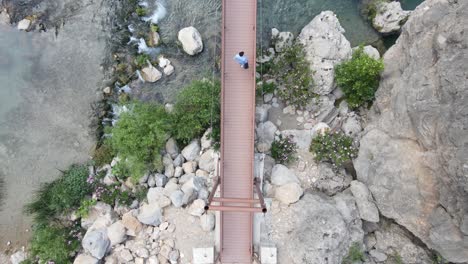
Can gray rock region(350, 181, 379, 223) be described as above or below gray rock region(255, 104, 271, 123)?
below

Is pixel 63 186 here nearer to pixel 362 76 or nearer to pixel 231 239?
pixel 231 239

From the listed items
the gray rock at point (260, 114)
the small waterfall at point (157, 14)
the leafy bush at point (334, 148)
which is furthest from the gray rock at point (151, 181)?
the small waterfall at point (157, 14)

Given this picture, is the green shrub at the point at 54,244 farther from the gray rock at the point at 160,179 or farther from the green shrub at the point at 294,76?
the green shrub at the point at 294,76

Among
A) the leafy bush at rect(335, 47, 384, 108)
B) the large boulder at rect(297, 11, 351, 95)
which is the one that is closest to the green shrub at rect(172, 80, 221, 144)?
the large boulder at rect(297, 11, 351, 95)

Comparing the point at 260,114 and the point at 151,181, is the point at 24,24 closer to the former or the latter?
the point at 151,181

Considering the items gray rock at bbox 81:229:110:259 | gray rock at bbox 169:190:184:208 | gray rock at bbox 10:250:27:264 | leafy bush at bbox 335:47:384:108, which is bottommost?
gray rock at bbox 10:250:27:264

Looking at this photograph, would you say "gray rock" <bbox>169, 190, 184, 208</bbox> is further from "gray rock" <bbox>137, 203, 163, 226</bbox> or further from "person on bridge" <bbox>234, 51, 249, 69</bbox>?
"person on bridge" <bbox>234, 51, 249, 69</bbox>
